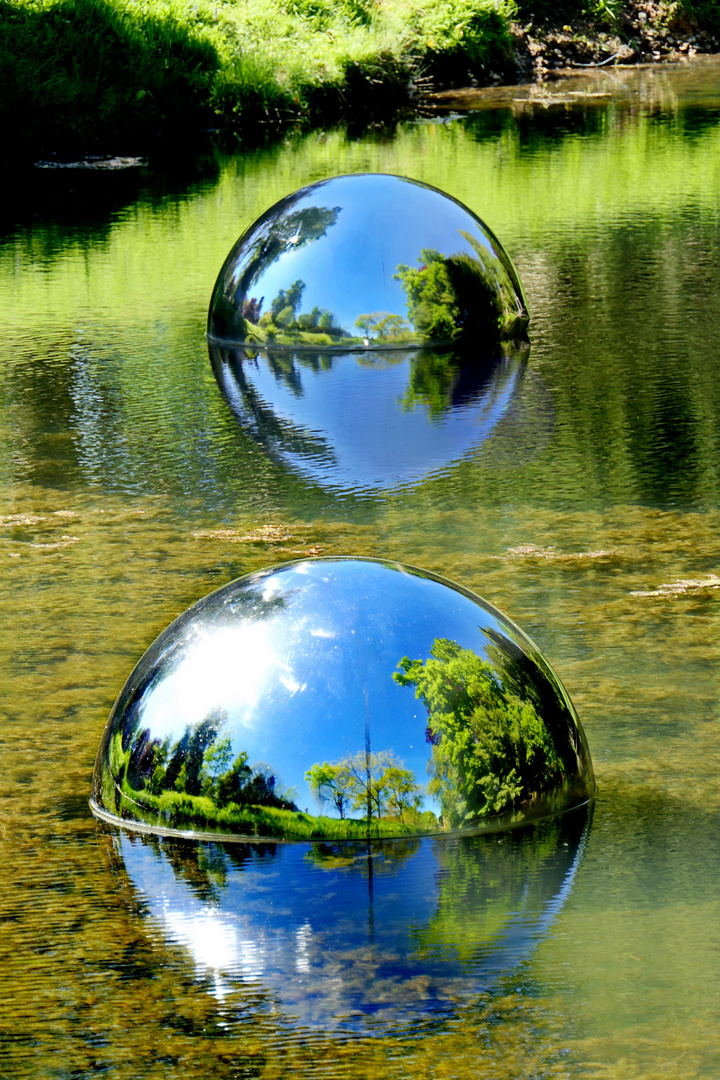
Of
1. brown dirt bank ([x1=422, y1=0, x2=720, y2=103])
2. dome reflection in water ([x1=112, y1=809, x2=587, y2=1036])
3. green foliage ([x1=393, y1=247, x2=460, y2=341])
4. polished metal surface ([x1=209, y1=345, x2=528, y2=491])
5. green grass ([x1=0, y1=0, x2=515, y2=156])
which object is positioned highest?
brown dirt bank ([x1=422, y1=0, x2=720, y2=103])

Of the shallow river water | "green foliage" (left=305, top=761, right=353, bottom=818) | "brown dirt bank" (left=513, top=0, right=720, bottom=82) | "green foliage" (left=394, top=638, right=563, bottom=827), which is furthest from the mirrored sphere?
"brown dirt bank" (left=513, top=0, right=720, bottom=82)

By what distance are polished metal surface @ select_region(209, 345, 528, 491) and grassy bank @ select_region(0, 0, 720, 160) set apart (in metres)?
12.4

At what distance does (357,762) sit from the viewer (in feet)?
11.2

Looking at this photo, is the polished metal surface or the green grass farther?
the green grass

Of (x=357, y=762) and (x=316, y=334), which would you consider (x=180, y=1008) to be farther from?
(x=316, y=334)

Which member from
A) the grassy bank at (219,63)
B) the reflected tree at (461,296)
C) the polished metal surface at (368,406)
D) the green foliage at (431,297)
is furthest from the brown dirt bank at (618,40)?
the polished metal surface at (368,406)

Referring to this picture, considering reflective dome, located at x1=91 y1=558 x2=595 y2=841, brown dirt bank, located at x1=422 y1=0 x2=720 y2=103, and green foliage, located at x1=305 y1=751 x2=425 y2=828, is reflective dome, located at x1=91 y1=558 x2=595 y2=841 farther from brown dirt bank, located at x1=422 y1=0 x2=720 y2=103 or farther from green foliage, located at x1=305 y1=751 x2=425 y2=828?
brown dirt bank, located at x1=422 y1=0 x2=720 y2=103

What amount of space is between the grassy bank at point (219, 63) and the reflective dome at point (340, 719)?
57.7 feet

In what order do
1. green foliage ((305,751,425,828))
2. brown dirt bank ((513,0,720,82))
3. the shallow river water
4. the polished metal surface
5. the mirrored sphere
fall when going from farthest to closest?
brown dirt bank ((513,0,720,82)) < the mirrored sphere < the polished metal surface < green foliage ((305,751,425,828)) < the shallow river water

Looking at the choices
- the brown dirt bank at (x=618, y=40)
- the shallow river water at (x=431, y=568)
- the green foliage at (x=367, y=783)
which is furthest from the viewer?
the brown dirt bank at (x=618, y=40)

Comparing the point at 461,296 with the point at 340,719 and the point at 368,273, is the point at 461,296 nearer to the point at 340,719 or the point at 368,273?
the point at 368,273

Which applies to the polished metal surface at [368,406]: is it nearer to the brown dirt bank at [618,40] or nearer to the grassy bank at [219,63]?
the grassy bank at [219,63]

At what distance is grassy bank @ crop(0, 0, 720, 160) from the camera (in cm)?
2020

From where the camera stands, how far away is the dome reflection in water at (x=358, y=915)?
306 centimetres
